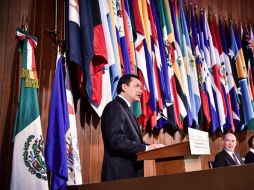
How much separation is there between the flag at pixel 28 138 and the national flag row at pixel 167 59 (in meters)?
0.44

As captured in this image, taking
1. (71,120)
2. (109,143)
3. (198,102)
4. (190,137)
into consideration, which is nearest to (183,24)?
(198,102)

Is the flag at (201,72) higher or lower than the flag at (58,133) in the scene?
higher

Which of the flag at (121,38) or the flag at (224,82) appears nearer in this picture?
the flag at (121,38)

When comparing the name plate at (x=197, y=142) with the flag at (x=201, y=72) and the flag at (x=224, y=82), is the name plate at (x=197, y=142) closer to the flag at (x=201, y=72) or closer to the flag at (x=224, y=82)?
the flag at (x=201, y=72)

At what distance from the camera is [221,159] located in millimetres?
4223

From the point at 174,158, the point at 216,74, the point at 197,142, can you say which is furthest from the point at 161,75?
the point at 197,142

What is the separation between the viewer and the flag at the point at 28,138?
2.57m

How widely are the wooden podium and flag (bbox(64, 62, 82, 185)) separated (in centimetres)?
92

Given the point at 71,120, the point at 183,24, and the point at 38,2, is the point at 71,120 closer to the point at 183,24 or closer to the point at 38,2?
the point at 38,2

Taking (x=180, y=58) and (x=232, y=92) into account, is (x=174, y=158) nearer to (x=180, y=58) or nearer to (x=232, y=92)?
(x=180, y=58)

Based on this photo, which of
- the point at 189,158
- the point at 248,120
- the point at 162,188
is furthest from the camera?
the point at 248,120

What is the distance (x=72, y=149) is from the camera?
119 inches

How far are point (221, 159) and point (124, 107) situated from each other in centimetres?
203

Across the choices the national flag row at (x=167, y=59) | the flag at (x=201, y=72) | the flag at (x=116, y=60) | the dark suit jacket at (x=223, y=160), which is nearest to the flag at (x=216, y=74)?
the national flag row at (x=167, y=59)
